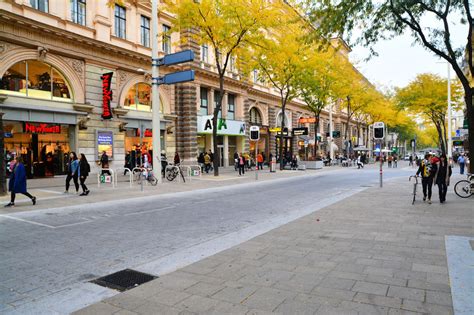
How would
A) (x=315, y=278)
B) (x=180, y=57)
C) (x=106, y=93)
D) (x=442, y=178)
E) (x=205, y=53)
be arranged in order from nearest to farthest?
1. (x=315, y=278)
2. (x=442, y=178)
3. (x=180, y=57)
4. (x=106, y=93)
5. (x=205, y=53)

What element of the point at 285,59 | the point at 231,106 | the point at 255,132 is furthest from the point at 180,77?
the point at 231,106

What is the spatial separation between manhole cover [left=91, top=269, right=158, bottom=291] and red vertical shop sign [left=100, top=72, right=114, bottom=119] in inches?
693

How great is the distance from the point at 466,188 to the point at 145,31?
2235 centimetres

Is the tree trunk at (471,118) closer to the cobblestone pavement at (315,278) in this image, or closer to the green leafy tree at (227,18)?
the cobblestone pavement at (315,278)

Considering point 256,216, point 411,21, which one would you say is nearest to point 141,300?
point 256,216

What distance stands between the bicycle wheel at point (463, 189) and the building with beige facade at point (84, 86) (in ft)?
46.0

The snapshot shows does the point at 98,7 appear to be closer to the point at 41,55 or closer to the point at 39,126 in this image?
the point at 41,55

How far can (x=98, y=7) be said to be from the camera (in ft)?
68.1

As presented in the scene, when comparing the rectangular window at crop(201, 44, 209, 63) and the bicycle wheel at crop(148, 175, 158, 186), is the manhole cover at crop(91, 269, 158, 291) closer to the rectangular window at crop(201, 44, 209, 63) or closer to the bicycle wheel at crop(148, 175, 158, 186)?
the bicycle wheel at crop(148, 175, 158, 186)

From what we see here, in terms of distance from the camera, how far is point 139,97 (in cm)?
2447


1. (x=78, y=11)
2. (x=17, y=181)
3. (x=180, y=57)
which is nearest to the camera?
(x=17, y=181)

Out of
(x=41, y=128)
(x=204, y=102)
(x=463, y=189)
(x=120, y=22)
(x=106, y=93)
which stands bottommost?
(x=463, y=189)

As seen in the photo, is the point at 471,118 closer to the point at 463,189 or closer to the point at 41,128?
the point at 463,189

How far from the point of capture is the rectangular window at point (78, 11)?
64.5 ft
